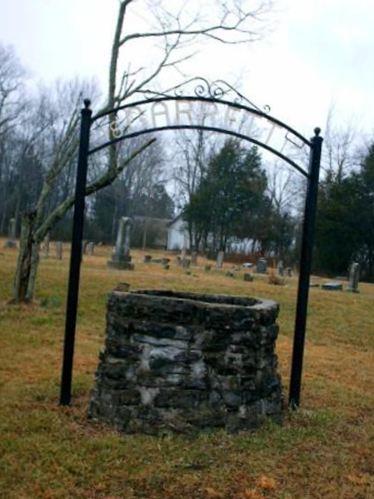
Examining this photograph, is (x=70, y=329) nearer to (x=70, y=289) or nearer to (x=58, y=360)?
(x=70, y=289)

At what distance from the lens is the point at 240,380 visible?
5137 millimetres

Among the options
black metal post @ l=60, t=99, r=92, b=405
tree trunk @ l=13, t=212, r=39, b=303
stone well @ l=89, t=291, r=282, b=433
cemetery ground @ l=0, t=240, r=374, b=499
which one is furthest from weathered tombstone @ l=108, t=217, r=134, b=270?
stone well @ l=89, t=291, r=282, b=433

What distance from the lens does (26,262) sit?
472 inches

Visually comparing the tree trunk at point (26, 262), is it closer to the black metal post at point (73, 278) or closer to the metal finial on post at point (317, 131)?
the black metal post at point (73, 278)

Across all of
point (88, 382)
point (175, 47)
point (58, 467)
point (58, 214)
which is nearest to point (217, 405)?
point (58, 467)

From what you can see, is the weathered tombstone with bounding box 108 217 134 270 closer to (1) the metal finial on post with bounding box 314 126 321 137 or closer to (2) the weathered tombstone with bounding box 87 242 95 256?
(2) the weathered tombstone with bounding box 87 242 95 256

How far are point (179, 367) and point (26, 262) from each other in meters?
7.65

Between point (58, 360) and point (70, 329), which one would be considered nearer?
point (70, 329)

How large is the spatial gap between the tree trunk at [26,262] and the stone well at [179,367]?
701 cm

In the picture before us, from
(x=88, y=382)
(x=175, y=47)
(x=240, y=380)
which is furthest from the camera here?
(x=175, y=47)

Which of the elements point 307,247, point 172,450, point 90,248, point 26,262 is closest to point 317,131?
point 307,247

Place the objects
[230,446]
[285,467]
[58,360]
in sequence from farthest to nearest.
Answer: [58,360] < [230,446] < [285,467]

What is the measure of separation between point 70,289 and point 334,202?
30.7 metres

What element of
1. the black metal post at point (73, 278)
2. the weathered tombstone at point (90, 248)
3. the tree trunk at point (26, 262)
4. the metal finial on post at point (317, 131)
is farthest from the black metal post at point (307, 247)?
the weathered tombstone at point (90, 248)
